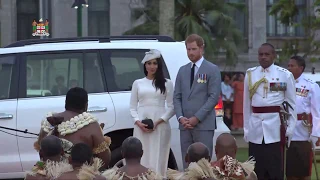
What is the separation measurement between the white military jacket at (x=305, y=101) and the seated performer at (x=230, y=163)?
2.92 meters

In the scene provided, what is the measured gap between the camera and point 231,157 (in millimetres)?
6766

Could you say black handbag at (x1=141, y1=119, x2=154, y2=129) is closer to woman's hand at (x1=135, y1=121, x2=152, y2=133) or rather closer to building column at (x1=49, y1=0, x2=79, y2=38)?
woman's hand at (x1=135, y1=121, x2=152, y2=133)

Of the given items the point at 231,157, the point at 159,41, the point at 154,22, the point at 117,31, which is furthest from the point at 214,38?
the point at 231,157

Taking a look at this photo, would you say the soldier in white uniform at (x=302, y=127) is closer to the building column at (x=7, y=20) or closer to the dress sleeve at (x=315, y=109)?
the dress sleeve at (x=315, y=109)

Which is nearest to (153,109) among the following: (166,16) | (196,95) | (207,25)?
(196,95)

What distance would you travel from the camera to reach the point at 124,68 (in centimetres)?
990

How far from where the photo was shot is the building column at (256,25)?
3250 cm

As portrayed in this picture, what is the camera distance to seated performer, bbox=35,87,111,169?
7.27 meters

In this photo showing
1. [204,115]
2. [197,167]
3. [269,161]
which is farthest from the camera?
[204,115]

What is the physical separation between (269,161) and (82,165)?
9.31ft

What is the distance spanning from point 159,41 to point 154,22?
1599 cm

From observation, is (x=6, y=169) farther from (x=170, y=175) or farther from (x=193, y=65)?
(x=170, y=175)

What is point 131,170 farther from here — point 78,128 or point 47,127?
point 47,127

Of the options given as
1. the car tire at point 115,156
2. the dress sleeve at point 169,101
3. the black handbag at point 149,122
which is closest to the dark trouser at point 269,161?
the dress sleeve at point 169,101
